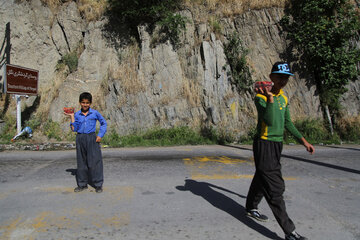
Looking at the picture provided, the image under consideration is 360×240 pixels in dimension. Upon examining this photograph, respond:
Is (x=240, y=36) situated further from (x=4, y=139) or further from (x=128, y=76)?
(x=4, y=139)

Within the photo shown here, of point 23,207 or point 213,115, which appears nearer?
point 23,207

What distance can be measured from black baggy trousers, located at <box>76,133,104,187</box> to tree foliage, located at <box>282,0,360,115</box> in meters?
11.4

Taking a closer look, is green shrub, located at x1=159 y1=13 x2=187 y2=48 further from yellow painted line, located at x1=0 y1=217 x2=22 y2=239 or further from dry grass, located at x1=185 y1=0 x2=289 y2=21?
yellow painted line, located at x1=0 y1=217 x2=22 y2=239

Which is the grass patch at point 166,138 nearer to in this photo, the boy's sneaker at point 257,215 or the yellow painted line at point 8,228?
the yellow painted line at point 8,228

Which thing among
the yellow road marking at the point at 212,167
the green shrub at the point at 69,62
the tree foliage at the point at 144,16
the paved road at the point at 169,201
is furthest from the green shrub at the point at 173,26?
the paved road at the point at 169,201

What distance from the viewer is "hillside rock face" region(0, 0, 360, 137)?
1238cm

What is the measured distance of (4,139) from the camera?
11156 mm

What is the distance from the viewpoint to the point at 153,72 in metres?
13.2

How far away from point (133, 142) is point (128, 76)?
4209 mm

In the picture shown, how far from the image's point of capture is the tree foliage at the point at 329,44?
11938mm

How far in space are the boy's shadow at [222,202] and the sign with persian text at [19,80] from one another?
33.3 ft

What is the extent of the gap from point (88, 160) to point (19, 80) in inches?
Answer: 376

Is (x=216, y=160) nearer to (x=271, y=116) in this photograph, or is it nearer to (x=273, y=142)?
(x=273, y=142)

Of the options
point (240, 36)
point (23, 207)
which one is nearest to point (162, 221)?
point (23, 207)
